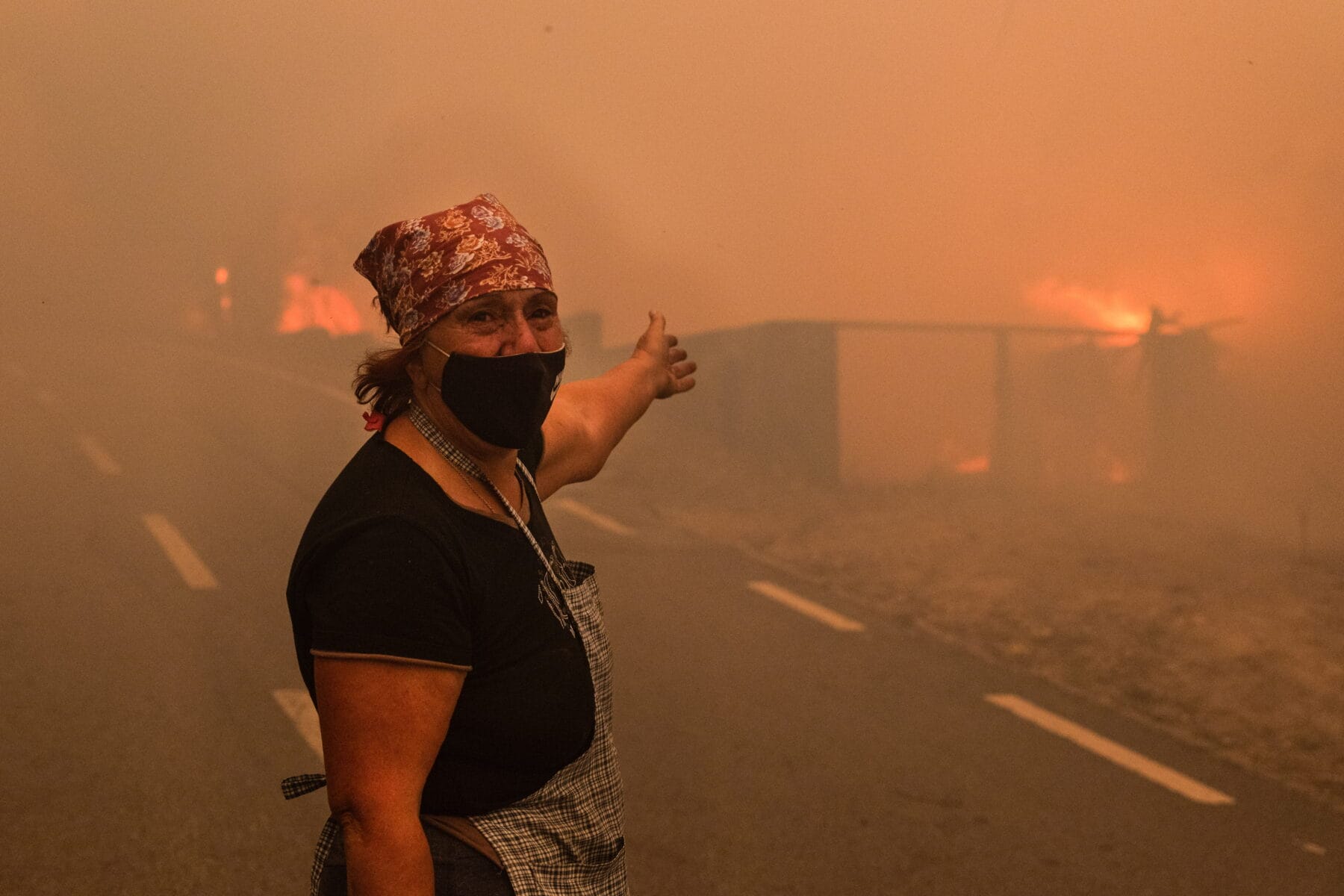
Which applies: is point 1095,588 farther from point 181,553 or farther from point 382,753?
point 382,753

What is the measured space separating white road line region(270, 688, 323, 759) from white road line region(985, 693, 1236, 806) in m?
2.78

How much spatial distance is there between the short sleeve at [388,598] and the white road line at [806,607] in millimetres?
5209

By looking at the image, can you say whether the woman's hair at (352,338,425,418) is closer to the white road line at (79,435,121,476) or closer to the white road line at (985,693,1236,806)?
the white road line at (985,693,1236,806)

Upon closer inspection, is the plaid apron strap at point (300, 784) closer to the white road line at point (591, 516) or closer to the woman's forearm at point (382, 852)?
the woman's forearm at point (382, 852)

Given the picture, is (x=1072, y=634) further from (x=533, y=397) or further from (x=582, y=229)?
(x=582, y=229)

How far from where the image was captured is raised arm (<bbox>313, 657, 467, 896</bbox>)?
1679 mm

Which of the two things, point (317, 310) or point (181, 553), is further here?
point (317, 310)

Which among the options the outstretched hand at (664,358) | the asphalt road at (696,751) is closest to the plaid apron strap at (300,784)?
the outstretched hand at (664,358)

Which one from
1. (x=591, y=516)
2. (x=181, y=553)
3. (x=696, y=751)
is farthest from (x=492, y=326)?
(x=591, y=516)

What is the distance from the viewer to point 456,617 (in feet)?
5.71

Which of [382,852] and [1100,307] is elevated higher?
[382,852]

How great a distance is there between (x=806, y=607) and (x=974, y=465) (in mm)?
5003

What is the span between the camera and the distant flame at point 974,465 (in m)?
11.7

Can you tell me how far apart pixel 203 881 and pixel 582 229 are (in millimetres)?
10000
